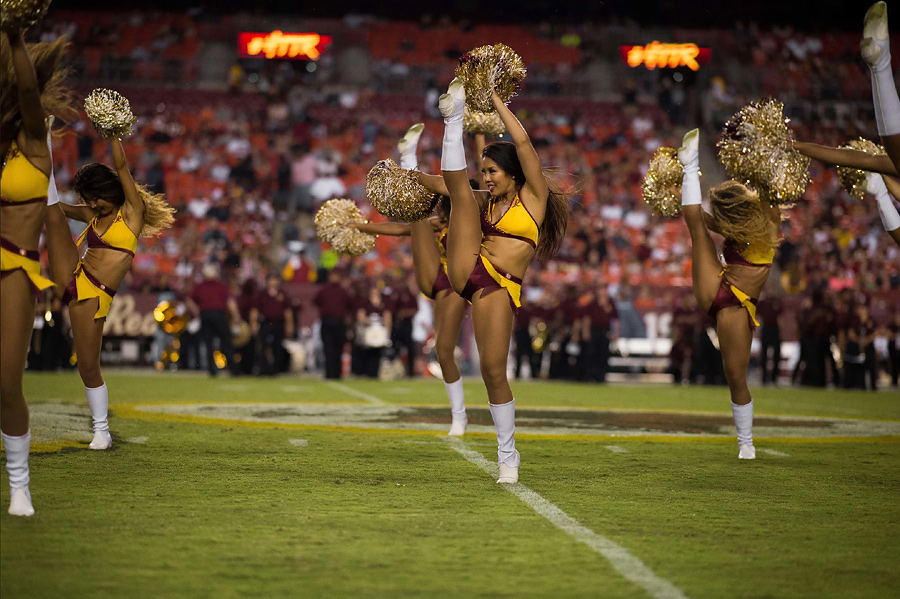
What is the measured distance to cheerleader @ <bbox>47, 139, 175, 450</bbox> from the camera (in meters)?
6.80

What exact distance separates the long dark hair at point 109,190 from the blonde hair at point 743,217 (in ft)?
12.4

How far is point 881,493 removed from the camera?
19.4 ft

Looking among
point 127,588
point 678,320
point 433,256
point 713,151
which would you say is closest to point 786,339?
point 678,320

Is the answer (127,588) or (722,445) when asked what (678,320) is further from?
(127,588)

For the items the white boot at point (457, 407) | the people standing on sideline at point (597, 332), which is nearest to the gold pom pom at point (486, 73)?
the white boot at point (457, 407)

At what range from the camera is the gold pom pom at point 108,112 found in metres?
6.68

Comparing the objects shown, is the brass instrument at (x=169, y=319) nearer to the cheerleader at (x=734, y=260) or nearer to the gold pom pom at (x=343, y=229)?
the gold pom pom at (x=343, y=229)

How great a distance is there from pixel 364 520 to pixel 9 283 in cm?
190

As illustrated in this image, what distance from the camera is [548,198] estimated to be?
5.96 metres

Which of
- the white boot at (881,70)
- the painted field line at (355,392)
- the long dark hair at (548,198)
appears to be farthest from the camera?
the painted field line at (355,392)

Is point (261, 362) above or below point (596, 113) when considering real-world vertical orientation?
below

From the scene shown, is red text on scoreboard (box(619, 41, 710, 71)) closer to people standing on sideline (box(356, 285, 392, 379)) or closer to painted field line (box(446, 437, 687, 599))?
people standing on sideline (box(356, 285, 392, 379))

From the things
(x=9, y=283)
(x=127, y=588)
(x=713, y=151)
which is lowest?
(x=127, y=588)

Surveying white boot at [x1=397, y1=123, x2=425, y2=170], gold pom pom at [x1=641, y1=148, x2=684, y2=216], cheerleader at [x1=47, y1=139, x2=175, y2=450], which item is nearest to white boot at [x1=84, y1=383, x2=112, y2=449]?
cheerleader at [x1=47, y1=139, x2=175, y2=450]
